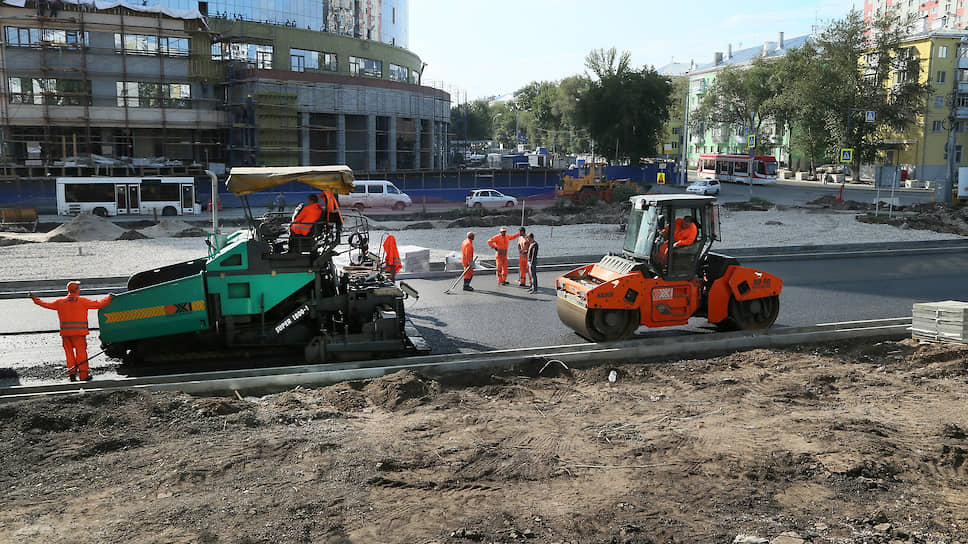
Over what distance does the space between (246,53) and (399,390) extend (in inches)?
1928

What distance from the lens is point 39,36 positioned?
44125mm

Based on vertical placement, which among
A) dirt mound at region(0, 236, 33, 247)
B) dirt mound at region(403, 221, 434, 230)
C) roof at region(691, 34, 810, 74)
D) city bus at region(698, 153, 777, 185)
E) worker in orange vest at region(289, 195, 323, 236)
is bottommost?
dirt mound at region(0, 236, 33, 247)

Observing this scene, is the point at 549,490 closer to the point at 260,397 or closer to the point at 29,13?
the point at 260,397

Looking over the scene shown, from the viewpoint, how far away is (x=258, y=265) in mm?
9828

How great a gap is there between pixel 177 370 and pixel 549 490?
19.5 feet

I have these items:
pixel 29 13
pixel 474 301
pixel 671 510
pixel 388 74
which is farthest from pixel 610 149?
pixel 671 510

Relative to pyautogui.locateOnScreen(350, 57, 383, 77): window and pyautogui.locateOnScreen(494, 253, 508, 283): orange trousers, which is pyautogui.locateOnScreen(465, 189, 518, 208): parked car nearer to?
pyautogui.locateOnScreen(494, 253, 508, 283): orange trousers

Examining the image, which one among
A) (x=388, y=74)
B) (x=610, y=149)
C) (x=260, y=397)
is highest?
(x=388, y=74)

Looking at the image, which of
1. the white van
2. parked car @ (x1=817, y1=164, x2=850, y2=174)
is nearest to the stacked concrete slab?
the white van

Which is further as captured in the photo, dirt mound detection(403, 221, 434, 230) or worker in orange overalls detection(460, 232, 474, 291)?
dirt mound detection(403, 221, 434, 230)

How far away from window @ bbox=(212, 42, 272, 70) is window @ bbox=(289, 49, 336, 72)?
203 cm

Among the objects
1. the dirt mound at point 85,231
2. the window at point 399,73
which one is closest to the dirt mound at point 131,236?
the dirt mound at point 85,231

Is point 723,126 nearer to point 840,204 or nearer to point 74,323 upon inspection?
point 840,204

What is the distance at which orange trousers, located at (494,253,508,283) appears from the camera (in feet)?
55.0
